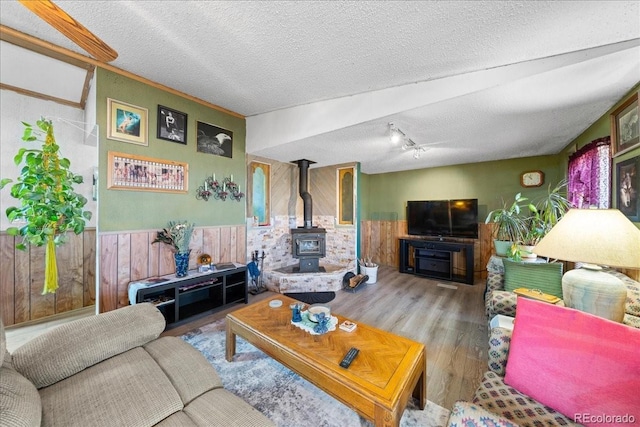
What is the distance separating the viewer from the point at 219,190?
3.38 metres

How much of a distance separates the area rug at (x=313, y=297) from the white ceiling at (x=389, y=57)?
90.2 inches

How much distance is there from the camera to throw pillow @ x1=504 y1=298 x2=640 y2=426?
953mm

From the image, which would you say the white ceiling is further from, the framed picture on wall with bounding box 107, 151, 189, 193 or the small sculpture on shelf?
the small sculpture on shelf

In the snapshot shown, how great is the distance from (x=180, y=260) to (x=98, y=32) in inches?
85.6

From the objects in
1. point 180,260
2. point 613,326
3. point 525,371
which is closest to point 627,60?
point 613,326

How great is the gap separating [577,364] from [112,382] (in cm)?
221

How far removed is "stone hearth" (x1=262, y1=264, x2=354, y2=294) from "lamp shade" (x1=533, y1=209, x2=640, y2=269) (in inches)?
113

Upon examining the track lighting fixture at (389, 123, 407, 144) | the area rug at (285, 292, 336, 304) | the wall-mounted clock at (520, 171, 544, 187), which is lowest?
the area rug at (285, 292, 336, 304)

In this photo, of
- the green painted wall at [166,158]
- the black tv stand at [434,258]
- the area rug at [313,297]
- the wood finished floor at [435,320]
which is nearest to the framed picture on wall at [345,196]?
the black tv stand at [434,258]

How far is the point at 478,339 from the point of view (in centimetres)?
238

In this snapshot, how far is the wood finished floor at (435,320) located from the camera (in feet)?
6.08

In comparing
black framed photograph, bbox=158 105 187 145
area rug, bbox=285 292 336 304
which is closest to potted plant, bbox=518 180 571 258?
area rug, bbox=285 292 336 304

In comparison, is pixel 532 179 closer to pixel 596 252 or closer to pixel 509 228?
pixel 509 228

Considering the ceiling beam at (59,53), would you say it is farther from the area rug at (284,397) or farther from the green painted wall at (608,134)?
the green painted wall at (608,134)
